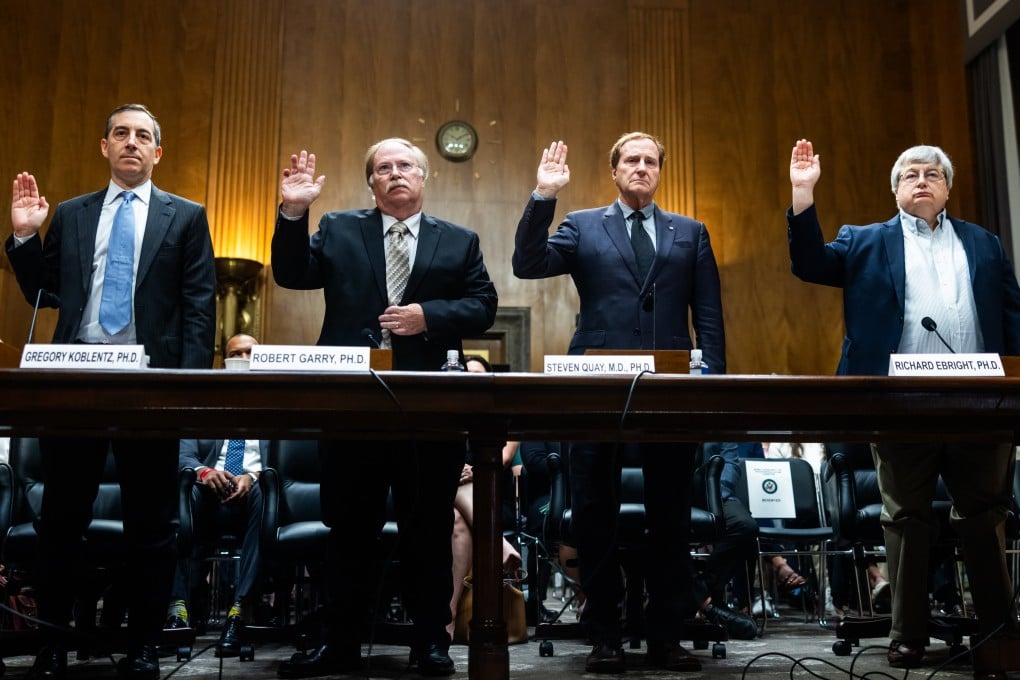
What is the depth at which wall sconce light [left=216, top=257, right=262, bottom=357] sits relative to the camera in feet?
24.0

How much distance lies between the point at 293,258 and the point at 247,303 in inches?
197

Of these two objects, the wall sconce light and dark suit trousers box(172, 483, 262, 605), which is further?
the wall sconce light

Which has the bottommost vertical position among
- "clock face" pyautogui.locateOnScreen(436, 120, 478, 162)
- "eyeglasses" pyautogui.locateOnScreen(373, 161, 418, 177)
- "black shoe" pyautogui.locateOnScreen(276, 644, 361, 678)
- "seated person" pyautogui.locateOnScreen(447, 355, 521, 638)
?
"black shoe" pyautogui.locateOnScreen(276, 644, 361, 678)

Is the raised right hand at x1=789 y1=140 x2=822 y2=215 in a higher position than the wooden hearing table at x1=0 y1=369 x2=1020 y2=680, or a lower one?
higher

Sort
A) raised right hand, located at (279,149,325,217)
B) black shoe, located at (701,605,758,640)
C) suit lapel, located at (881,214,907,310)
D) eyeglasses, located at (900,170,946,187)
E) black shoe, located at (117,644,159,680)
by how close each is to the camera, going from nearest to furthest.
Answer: black shoe, located at (117,644,159,680)
raised right hand, located at (279,149,325,217)
suit lapel, located at (881,214,907,310)
eyeglasses, located at (900,170,946,187)
black shoe, located at (701,605,758,640)

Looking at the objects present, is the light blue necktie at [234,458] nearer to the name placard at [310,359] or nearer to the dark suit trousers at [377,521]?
the dark suit trousers at [377,521]

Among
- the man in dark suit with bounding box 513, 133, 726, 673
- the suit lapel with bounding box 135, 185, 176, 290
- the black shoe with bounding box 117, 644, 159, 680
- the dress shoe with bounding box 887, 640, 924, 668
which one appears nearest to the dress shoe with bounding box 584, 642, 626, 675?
the man in dark suit with bounding box 513, 133, 726, 673

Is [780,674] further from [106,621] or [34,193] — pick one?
[34,193]

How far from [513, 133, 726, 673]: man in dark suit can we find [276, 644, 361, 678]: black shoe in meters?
0.64

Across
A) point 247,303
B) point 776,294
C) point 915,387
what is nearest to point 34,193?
point 915,387

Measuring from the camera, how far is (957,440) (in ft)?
7.92

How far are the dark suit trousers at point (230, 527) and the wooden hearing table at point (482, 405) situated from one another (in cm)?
158

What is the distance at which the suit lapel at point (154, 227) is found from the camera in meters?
2.71

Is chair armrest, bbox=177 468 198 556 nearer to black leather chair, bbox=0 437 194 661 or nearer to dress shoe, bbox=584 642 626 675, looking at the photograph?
black leather chair, bbox=0 437 194 661
